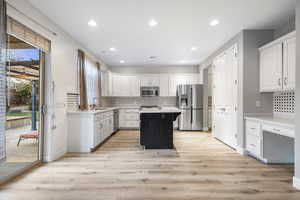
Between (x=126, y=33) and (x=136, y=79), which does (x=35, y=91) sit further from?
(x=136, y=79)

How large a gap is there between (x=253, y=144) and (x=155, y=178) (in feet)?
7.06

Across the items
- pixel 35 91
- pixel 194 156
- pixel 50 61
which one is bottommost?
pixel 194 156

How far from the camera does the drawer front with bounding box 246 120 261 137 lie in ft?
10.5

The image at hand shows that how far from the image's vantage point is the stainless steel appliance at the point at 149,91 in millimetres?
7051

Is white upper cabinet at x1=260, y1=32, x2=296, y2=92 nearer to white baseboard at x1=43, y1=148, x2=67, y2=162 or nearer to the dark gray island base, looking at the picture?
the dark gray island base

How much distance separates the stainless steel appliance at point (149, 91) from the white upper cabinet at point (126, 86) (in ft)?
0.70

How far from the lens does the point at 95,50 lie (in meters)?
5.13

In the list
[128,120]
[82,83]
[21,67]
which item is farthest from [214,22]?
[128,120]

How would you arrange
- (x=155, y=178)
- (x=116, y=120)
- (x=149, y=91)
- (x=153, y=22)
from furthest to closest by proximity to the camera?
(x=149, y=91) < (x=116, y=120) < (x=153, y=22) < (x=155, y=178)

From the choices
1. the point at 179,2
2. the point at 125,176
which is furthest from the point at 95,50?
the point at 125,176

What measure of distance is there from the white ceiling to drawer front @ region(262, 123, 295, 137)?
1988mm

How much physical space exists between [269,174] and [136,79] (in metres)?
5.46

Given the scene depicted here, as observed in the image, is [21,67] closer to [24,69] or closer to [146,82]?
[24,69]

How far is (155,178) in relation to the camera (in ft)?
8.50
